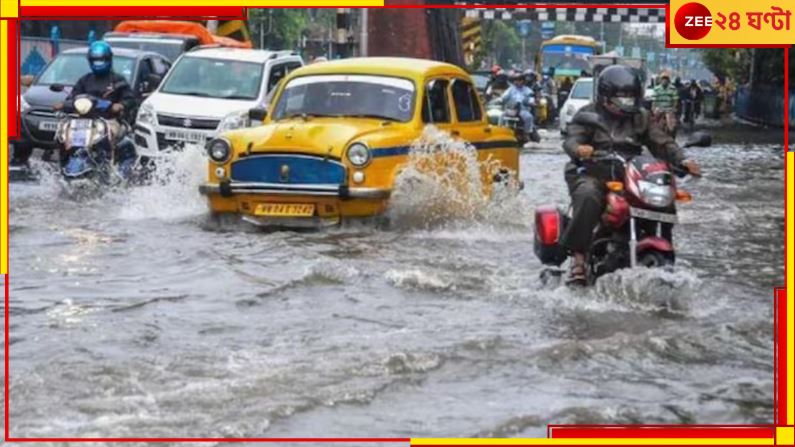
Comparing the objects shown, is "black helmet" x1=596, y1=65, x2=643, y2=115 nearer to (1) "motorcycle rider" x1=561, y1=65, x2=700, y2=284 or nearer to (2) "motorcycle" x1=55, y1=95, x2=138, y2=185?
(1) "motorcycle rider" x1=561, y1=65, x2=700, y2=284

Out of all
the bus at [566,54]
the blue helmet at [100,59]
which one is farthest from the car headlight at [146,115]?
the bus at [566,54]

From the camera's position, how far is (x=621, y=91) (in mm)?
10477

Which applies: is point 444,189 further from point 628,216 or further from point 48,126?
point 48,126

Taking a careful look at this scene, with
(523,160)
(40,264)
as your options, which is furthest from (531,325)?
(523,160)

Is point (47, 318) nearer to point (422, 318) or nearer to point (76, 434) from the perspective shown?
point (422, 318)

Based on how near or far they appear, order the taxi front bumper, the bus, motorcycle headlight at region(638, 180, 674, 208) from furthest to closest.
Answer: the bus → the taxi front bumper → motorcycle headlight at region(638, 180, 674, 208)

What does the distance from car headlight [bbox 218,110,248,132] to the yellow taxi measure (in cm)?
294

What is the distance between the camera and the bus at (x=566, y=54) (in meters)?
69.4

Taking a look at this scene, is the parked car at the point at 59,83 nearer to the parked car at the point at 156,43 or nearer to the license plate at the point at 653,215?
the parked car at the point at 156,43

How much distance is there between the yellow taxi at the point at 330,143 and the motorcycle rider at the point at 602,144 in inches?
141

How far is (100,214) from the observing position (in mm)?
15703

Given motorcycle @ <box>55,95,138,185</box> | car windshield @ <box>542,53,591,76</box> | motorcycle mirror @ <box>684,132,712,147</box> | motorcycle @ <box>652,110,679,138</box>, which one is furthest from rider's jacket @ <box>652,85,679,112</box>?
car windshield @ <box>542,53,591,76</box>

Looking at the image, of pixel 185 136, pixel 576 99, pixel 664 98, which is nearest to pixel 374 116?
pixel 185 136

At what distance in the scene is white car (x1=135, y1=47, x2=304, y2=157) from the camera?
1922 centimetres
